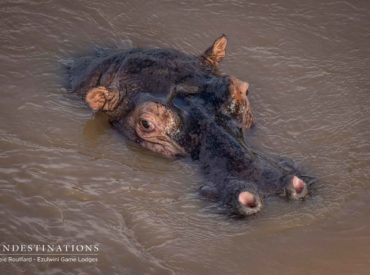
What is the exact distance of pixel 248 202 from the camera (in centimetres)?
553

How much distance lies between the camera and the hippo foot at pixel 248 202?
5.53 m

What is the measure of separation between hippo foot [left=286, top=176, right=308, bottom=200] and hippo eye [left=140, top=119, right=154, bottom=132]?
167 cm

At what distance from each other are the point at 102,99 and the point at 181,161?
132cm

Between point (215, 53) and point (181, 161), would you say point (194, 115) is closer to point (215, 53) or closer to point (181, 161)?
point (181, 161)

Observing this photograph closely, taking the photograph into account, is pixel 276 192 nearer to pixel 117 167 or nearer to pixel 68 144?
pixel 117 167

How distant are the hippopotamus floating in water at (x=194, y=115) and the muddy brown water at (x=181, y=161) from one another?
0.17 metres

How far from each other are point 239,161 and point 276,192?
1.57 ft

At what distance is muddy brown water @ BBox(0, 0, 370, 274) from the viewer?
5.42 metres

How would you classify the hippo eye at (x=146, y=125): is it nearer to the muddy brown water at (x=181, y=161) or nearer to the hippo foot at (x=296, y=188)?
the muddy brown water at (x=181, y=161)

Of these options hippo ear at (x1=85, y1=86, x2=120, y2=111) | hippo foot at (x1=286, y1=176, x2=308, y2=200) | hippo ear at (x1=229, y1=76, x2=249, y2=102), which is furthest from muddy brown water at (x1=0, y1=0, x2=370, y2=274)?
hippo ear at (x1=229, y1=76, x2=249, y2=102)

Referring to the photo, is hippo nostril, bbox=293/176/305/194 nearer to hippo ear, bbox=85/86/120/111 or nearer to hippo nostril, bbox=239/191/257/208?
hippo nostril, bbox=239/191/257/208

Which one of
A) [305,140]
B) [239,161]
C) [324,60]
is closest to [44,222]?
[239,161]

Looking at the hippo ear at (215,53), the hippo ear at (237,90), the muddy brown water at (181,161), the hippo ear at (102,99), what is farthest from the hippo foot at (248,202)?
the hippo ear at (215,53)

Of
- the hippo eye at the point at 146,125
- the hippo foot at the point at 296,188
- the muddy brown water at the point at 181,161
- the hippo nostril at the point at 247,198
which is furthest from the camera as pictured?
the hippo eye at the point at 146,125
